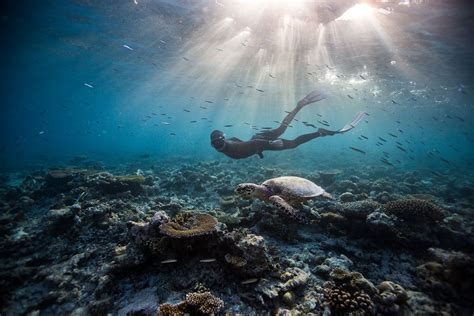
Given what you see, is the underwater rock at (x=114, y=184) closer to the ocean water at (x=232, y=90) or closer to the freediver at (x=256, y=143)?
the ocean water at (x=232, y=90)

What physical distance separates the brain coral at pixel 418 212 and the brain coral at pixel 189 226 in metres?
5.62

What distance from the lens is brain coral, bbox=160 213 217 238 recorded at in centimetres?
478

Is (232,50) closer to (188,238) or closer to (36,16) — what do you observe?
(36,16)

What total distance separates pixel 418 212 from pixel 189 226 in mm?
6557

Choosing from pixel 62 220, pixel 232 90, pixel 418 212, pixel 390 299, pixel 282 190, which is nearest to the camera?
pixel 390 299

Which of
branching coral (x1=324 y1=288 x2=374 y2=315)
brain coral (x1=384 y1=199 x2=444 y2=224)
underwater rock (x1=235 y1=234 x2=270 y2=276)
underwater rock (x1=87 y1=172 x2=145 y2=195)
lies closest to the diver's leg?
brain coral (x1=384 y1=199 x2=444 y2=224)

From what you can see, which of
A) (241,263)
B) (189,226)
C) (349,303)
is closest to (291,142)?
(189,226)

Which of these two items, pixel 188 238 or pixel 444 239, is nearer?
pixel 188 238

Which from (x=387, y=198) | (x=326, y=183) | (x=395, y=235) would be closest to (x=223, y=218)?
(x=395, y=235)

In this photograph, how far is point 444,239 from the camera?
680cm

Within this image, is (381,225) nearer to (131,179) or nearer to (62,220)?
(62,220)

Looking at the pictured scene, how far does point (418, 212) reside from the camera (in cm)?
680

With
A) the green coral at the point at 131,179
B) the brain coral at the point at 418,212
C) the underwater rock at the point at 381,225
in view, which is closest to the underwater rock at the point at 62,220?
the green coral at the point at 131,179

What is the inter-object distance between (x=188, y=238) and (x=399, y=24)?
19.3m
